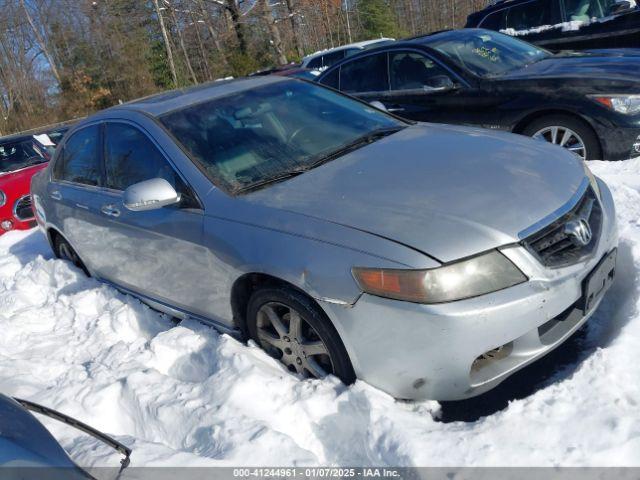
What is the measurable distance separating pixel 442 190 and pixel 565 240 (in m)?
0.57

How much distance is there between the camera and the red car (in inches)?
261

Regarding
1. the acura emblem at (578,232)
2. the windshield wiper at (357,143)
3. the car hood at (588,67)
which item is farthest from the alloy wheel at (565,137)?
the acura emblem at (578,232)

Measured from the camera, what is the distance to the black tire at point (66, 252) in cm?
471

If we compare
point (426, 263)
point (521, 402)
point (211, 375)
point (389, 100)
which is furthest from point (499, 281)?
point (389, 100)

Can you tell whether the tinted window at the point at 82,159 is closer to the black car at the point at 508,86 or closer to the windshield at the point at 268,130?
the windshield at the point at 268,130

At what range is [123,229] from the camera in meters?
3.56

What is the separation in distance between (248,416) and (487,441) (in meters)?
1.06

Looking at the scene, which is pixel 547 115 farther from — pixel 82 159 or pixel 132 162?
pixel 82 159

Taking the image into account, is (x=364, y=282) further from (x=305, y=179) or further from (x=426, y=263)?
(x=305, y=179)

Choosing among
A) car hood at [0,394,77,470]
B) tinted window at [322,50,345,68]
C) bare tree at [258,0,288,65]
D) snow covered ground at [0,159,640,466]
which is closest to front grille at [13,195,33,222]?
snow covered ground at [0,159,640,466]

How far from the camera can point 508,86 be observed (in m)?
5.26

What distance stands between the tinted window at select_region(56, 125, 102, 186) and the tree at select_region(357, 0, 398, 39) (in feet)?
112

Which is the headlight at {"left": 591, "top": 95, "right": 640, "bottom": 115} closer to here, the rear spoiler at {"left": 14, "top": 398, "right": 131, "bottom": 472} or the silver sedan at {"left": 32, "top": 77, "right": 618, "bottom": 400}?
the silver sedan at {"left": 32, "top": 77, "right": 618, "bottom": 400}

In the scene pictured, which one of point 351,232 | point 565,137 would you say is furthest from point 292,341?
point 565,137
